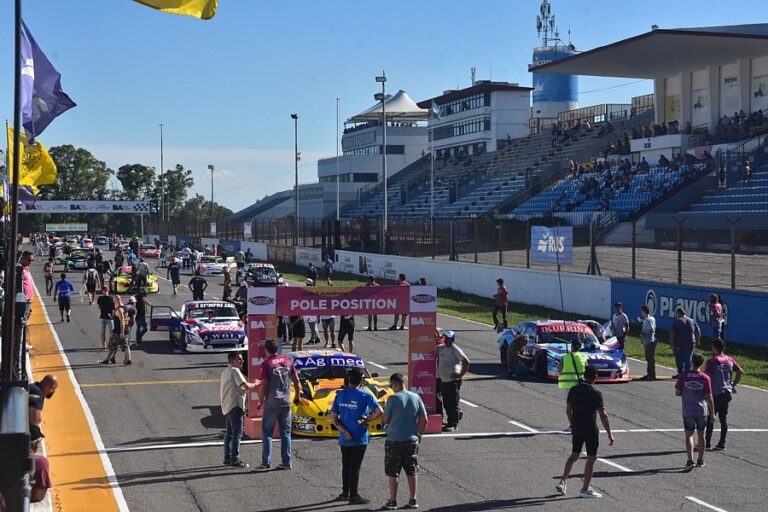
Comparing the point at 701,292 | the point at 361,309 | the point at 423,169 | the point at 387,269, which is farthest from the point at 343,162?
the point at 361,309

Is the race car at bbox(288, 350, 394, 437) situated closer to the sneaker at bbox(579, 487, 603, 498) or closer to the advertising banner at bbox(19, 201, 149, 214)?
the sneaker at bbox(579, 487, 603, 498)

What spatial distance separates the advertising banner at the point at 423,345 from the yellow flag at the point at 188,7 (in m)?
5.89

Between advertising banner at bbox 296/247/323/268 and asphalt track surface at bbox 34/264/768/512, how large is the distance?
4293 cm

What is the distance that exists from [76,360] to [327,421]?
441 inches

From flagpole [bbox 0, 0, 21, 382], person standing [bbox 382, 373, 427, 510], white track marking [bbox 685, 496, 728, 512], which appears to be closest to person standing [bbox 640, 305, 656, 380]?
white track marking [bbox 685, 496, 728, 512]

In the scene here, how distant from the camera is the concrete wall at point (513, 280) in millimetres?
35094

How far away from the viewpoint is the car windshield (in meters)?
27.3

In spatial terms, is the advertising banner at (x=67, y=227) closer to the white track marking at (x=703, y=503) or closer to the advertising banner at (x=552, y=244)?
the advertising banner at (x=552, y=244)

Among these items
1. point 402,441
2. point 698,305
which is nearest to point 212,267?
Result: point 698,305

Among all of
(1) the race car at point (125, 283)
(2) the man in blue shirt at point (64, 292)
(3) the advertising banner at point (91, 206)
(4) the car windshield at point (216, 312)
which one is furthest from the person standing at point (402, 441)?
(3) the advertising banner at point (91, 206)

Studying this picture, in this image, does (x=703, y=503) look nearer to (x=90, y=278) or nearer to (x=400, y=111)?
(x=90, y=278)

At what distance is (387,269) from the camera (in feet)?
177

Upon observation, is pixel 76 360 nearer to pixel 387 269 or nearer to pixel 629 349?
pixel 629 349

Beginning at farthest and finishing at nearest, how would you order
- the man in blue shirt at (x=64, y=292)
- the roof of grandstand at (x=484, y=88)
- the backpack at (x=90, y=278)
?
the roof of grandstand at (x=484, y=88) < the backpack at (x=90, y=278) < the man in blue shirt at (x=64, y=292)
